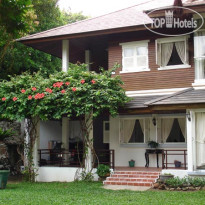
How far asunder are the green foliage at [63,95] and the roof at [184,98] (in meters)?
1.49

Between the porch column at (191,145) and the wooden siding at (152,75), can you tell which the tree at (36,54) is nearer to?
the wooden siding at (152,75)

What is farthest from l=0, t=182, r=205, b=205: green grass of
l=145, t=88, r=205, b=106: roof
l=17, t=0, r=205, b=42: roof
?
l=17, t=0, r=205, b=42: roof

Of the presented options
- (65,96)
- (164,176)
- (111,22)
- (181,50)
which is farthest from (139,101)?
(111,22)

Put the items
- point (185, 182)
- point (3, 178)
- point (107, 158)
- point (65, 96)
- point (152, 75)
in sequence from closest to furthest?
point (185, 182) → point (3, 178) → point (65, 96) → point (152, 75) → point (107, 158)

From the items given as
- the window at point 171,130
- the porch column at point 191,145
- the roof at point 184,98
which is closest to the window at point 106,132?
the window at point 171,130

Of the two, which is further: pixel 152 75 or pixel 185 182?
pixel 152 75

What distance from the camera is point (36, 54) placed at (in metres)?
23.0

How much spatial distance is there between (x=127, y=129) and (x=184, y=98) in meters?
3.98

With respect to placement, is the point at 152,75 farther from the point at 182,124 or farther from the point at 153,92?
the point at 182,124

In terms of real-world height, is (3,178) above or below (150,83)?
below

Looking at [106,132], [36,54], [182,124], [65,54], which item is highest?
[36,54]

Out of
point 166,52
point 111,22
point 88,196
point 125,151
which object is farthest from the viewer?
point 125,151

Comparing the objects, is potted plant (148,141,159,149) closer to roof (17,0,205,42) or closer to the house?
the house

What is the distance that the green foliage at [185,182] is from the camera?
12.4 m
